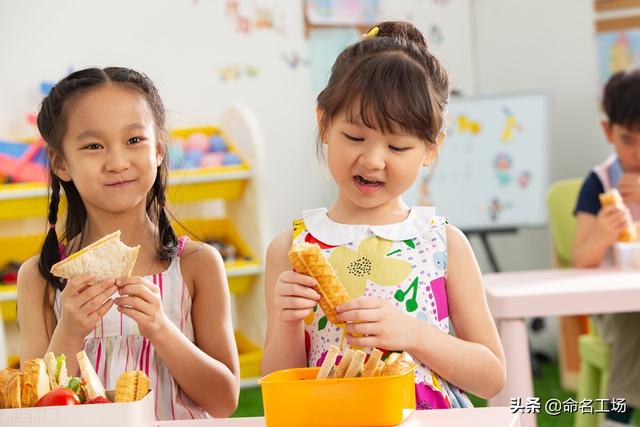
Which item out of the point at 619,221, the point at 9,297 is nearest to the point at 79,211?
the point at 619,221

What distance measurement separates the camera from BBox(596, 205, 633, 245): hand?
2.76m

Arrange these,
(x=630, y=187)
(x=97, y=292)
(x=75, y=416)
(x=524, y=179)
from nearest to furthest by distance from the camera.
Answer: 1. (x=75, y=416)
2. (x=97, y=292)
3. (x=630, y=187)
4. (x=524, y=179)

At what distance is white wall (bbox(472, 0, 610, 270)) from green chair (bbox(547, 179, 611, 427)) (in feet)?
4.61

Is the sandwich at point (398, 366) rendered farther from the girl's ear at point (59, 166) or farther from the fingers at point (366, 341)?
the girl's ear at point (59, 166)

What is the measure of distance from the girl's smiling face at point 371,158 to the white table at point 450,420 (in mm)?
398

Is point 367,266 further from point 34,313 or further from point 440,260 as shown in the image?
point 34,313

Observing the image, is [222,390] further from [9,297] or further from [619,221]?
[9,297]

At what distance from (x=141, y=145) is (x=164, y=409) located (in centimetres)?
44

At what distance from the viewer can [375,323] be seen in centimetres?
129

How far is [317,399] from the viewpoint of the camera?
1.09m

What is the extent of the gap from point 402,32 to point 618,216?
4.46ft

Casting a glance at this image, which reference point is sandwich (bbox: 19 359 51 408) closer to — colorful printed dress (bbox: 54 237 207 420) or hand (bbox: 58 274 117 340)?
hand (bbox: 58 274 117 340)

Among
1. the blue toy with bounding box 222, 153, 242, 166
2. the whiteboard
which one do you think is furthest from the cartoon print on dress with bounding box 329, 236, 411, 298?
the whiteboard

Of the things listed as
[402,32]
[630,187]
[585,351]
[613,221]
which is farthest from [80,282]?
[585,351]
